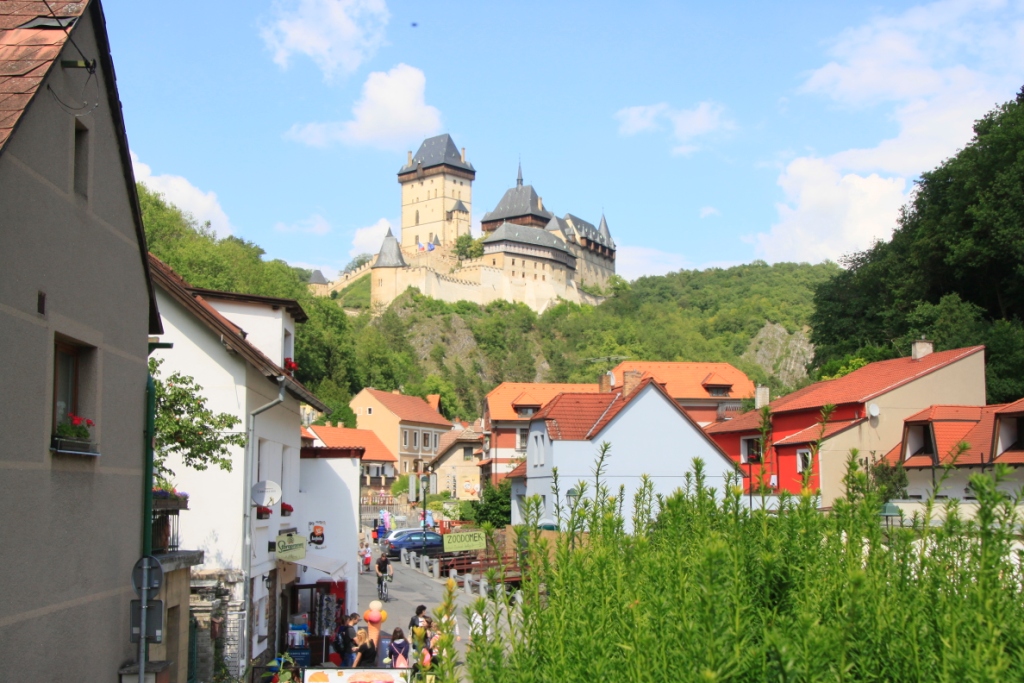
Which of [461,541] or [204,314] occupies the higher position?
[204,314]

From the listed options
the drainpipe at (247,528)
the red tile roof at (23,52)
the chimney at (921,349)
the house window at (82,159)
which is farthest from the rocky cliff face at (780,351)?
the red tile roof at (23,52)

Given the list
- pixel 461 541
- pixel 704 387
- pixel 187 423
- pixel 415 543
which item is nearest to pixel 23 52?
pixel 187 423

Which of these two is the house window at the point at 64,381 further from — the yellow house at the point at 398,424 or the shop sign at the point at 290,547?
the yellow house at the point at 398,424

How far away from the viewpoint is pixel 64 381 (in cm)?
967

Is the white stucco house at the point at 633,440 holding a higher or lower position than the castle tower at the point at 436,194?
lower

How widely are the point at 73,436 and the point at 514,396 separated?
195 ft

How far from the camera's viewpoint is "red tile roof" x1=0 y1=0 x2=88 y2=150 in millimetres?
7820

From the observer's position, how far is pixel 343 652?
1927cm

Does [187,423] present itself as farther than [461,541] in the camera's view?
No

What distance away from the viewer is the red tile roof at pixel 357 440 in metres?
50.7

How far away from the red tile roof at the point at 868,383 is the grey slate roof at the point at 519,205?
12594 cm

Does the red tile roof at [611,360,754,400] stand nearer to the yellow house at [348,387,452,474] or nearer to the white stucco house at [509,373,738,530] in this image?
the yellow house at [348,387,452,474]

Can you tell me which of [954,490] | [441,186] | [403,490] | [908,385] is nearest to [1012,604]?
[954,490]

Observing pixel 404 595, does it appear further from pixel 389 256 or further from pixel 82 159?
pixel 389 256
